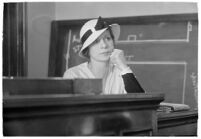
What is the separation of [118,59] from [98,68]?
0.07 m

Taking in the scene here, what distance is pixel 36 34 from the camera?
98 cm

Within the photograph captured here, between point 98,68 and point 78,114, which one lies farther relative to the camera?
point 98,68

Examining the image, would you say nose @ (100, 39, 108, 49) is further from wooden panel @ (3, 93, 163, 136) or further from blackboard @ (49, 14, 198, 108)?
wooden panel @ (3, 93, 163, 136)

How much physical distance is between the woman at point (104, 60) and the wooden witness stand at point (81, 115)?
6 centimetres

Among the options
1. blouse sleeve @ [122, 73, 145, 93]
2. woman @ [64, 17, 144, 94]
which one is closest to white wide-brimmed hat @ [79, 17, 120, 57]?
woman @ [64, 17, 144, 94]

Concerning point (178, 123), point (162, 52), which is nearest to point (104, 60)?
point (162, 52)

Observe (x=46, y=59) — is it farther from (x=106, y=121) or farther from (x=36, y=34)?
(x=106, y=121)

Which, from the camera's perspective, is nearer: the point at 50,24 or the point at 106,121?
the point at 106,121

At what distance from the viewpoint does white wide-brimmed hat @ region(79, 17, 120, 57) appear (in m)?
0.97

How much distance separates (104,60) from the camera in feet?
3.25

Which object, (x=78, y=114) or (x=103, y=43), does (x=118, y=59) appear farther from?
(x=78, y=114)

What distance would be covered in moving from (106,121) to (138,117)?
0.35 ft

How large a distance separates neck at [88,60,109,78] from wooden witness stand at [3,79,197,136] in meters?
0.11

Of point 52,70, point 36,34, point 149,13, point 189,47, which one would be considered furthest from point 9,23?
point 189,47
